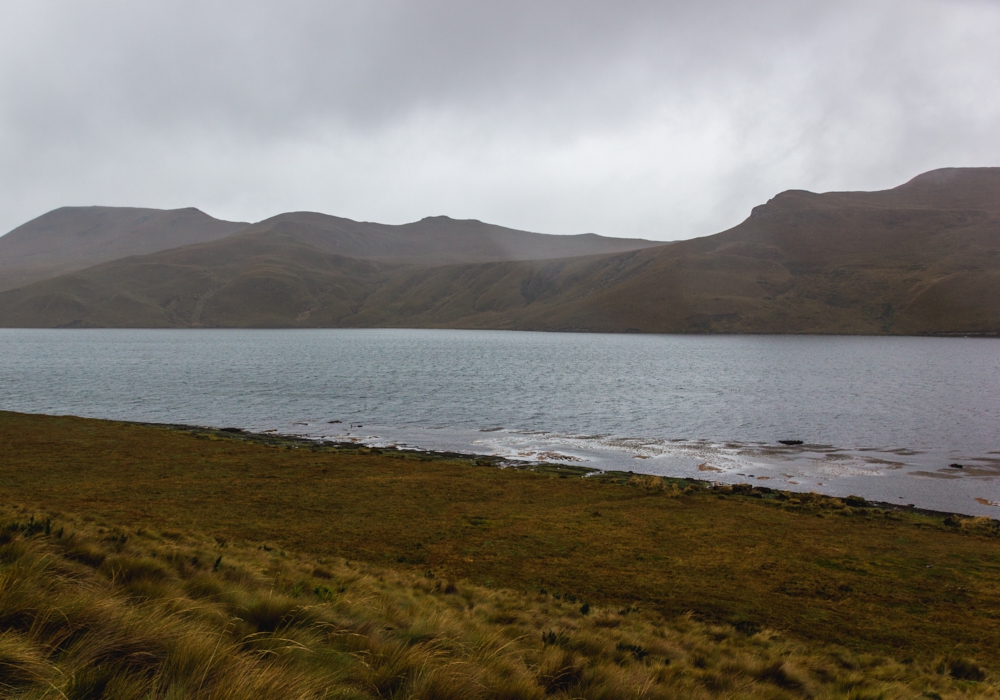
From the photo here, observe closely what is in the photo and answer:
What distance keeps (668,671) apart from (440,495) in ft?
59.6

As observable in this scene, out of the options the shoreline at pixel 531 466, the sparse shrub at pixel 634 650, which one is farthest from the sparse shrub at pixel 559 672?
the shoreline at pixel 531 466

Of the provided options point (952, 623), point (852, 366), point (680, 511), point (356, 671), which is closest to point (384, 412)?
point (680, 511)

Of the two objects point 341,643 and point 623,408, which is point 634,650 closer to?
point 341,643

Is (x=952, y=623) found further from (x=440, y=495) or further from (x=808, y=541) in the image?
(x=440, y=495)

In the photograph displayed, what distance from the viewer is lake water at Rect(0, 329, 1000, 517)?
38.4 metres

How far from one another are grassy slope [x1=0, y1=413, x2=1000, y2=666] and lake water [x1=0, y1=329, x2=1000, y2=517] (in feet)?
34.0

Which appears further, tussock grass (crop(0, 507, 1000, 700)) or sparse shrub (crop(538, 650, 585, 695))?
sparse shrub (crop(538, 650, 585, 695))

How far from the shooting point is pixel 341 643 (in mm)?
6301

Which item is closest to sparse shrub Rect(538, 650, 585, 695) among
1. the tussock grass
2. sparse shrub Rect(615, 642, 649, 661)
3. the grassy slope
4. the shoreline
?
the tussock grass

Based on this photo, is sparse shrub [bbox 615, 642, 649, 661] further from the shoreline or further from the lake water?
the lake water

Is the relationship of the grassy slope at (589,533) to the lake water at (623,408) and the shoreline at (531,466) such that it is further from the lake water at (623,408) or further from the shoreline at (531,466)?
the lake water at (623,408)

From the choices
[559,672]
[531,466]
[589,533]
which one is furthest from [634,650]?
[531,466]

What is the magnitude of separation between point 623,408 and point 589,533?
1701 inches

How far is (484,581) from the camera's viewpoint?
1528 cm
